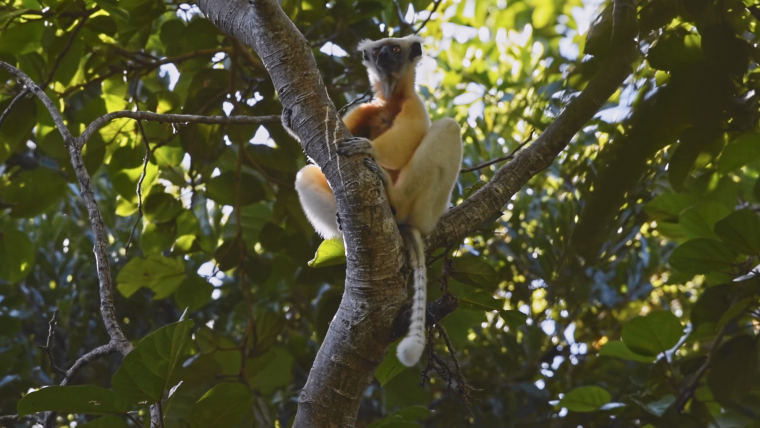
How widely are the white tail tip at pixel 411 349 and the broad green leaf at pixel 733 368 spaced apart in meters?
1.61

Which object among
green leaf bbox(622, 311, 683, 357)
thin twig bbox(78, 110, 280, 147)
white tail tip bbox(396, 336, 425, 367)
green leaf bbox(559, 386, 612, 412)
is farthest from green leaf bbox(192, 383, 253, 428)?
green leaf bbox(622, 311, 683, 357)

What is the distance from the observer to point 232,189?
160 inches

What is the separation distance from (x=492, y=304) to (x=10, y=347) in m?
3.66

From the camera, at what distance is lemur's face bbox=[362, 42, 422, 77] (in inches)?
162

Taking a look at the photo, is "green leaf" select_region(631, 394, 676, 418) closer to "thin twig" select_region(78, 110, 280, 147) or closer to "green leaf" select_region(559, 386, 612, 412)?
"green leaf" select_region(559, 386, 612, 412)

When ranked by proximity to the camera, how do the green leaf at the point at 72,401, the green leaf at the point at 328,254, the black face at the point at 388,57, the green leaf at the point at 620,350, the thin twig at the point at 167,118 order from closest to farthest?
the green leaf at the point at 72,401, the thin twig at the point at 167,118, the green leaf at the point at 328,254, the green leaf at the point at 620,350, the black face at the point at 388,57

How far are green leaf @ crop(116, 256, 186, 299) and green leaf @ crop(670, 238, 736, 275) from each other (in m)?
2.81

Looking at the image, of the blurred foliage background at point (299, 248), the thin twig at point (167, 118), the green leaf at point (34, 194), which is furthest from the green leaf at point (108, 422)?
the green leaf at point (34, 194)

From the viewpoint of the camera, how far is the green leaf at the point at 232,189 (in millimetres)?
4039

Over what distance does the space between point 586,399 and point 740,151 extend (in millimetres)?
1466

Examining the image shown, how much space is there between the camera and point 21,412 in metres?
2.08

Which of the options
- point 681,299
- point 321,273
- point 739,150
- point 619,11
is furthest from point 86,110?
point 681,299

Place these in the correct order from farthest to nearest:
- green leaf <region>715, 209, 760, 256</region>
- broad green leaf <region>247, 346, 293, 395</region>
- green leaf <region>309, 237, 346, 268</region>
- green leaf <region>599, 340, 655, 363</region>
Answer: broad green leaf <region>247, 346, 293, 395</region>, green leaf <region>599, 340, 655, 363</region>, green leaf <region>715, 209, 760, 256</region>, green leaf <region>309, 237, 346, 268</region>

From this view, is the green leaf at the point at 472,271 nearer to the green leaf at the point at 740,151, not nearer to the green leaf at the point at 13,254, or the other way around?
the green leaf at the point at 740,151
